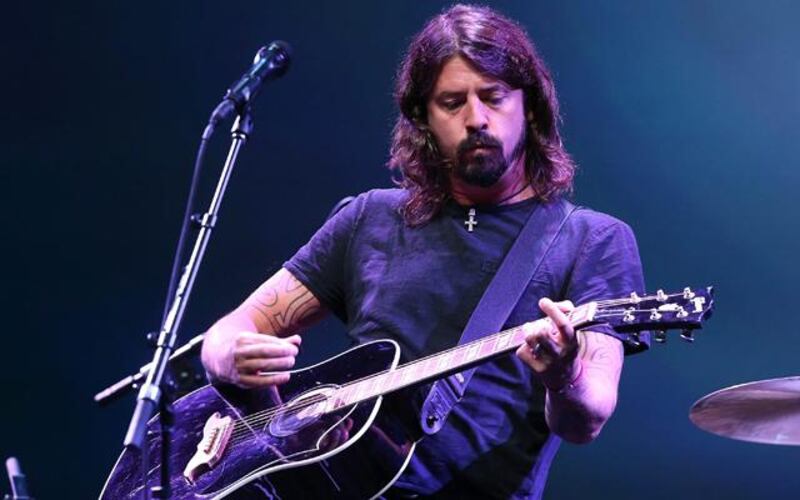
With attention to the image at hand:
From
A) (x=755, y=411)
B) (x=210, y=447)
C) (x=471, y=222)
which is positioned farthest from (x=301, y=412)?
(x=755, y=411)

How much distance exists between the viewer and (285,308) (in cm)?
332

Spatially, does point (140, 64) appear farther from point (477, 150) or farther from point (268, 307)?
point (477, 150)

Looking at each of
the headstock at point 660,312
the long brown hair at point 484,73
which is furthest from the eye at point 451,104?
the headstock at point 660,312

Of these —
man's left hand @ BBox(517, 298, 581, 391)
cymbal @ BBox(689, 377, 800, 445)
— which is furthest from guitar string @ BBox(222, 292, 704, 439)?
cymbal @ BBox(689, 377, 800, 445)

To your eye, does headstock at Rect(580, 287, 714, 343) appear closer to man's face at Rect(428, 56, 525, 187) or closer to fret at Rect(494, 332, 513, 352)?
fret at Rect(494, 332, 513, 352)

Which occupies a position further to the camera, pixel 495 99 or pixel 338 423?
pixel 495 99

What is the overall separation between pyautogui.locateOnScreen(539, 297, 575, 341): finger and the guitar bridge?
1.02 m

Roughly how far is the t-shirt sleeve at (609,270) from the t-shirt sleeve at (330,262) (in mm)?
767

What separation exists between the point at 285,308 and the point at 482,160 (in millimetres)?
784

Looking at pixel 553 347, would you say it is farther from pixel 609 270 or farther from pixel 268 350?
pixel 268 350

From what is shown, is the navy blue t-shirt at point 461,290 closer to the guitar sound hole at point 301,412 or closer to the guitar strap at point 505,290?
the guitar strap at point 505,290

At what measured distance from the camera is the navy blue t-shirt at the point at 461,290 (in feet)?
8.93

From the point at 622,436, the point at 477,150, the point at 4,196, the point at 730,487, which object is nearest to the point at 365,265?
the point at 477,150

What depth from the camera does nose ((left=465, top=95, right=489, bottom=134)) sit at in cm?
310
